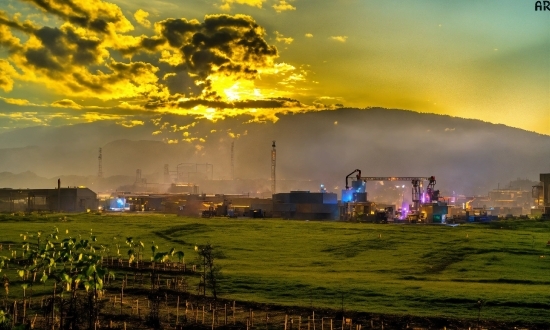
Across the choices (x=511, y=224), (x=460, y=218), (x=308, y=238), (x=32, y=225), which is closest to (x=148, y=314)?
(x=308, y=238)

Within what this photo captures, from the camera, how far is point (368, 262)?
278ft

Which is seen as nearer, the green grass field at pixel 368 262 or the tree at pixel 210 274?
the green grass field at pixel 368 262

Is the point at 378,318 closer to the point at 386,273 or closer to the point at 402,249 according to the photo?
the point at 386,273

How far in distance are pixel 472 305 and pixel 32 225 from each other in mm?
97979

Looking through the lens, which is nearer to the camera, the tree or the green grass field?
the green grass field

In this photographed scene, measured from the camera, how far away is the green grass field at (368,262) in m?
54.8

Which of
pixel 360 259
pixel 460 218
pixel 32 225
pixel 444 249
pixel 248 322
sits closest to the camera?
pixel 248 322

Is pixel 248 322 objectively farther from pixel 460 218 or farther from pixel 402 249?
pixel 460 218

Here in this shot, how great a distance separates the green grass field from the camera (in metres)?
54.8

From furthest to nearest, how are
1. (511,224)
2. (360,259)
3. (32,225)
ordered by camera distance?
(511,224) < (32,225) < (360,259)

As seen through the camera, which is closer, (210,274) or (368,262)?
(210,274)

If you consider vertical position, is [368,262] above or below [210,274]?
below

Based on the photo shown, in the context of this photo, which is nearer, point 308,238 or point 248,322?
point 248,322

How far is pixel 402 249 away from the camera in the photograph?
3775 inches
